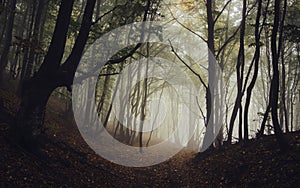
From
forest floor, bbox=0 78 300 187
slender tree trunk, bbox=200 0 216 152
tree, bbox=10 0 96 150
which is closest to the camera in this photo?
forest floor, bbox=0 78 300 187

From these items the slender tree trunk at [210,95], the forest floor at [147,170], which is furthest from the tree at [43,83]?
the slender tree trunk at [210,95]

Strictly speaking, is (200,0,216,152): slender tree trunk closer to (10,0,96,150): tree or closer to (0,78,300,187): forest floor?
(0,78,300,187): forest floor

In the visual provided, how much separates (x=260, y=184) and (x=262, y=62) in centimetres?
2527

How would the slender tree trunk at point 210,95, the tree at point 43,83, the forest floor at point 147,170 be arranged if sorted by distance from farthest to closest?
the slender tree trunk at point 210,95
the tree at point 43,83
the forest floor at point 147,170

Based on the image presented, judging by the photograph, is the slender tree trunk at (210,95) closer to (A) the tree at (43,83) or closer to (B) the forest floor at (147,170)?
(B) the forest floor at (147,170)

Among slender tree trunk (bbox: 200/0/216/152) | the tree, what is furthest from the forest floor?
slender tree trunk (bbox: 200/0/216/152)

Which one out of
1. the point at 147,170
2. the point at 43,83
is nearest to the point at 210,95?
the point at 147,170

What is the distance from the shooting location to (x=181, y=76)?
1315 inches

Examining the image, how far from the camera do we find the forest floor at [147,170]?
777 centimetres

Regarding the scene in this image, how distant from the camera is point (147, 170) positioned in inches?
564

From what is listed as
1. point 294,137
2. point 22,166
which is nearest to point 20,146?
point 22,166

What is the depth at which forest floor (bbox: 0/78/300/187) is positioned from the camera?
777 cm

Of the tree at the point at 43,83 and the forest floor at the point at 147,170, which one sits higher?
the tree at the point at 43,83

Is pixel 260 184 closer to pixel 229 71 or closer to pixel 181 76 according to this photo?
pixel 229 71
